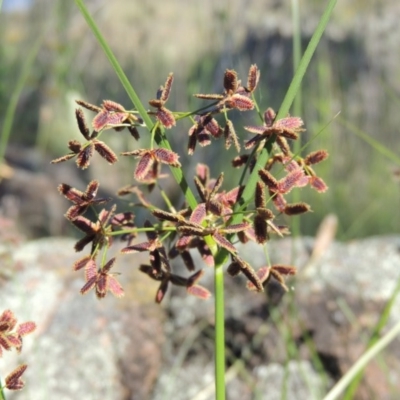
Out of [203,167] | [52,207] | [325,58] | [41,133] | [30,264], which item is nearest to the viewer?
[203,167]

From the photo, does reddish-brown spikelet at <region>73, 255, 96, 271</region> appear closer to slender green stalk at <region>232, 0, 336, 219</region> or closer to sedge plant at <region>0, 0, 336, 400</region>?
sedge plant at <region>0, 0, 336, 400</region>

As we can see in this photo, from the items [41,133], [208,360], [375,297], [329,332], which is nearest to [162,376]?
[208,360]

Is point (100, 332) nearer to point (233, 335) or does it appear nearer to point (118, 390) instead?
point (118, 390)

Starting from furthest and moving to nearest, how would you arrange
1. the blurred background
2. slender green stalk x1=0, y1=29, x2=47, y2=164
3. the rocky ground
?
the blurred background
the rocky ground
slender green stalk x1=0, y1=29, x2=47, y2=164

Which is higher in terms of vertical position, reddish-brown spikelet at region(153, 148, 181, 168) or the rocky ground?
reddish-brown spikelet at region(153, 148, 181, 168)

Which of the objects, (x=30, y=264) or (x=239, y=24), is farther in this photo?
(x=239, y=24)

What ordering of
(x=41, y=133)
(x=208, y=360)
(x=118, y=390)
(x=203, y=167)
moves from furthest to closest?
1. (x=41, y=133)
2. (x=208, y=360)
3. (x=118, y=390)
4. (x=203, y=167)

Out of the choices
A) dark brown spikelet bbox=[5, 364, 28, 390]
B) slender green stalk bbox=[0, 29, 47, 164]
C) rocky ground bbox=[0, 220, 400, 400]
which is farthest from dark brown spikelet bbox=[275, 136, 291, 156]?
rocky ground bbox=[0, 220, 400, 400]
